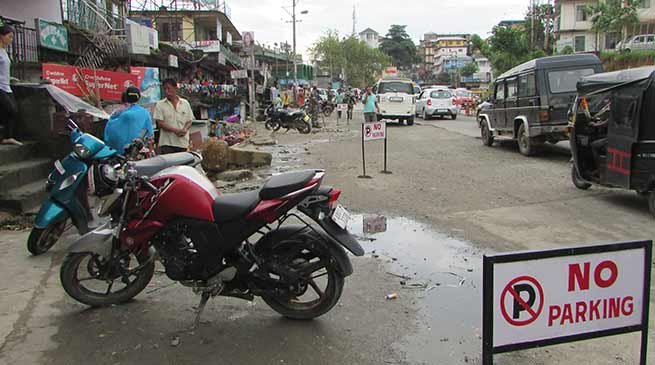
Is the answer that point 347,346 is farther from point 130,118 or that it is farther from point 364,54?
point 364,54

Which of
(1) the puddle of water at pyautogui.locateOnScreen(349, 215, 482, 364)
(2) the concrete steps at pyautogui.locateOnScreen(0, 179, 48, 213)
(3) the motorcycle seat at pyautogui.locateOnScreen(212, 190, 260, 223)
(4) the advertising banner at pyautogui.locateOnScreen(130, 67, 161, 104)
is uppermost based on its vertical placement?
(4) the advertising banner at pyautogui.locateOnScreen(130, 67, 161, 104)

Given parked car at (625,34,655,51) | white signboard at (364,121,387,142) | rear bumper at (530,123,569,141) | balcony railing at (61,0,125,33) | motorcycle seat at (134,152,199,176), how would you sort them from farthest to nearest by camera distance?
parked car at (625,34,655,51) → balcony railing at (61,0,125,33) → rear bumper at (530,123,569,141) → white signboard at (364,121,387,142) → motorcycle seat at (134,152,199,176)

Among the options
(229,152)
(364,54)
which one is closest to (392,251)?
(229,152)

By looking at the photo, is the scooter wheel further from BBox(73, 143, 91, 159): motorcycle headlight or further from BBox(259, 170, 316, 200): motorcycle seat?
BBox(259, 170, 316, 200): motorcycle seat

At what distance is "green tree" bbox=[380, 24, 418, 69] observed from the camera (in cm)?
12400

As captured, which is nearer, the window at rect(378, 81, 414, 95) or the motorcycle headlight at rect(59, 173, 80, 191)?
the motorcycle headlight at rect(59, 173, 80, 191)

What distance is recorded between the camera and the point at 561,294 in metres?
2.58

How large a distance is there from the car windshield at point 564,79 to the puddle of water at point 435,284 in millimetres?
6955

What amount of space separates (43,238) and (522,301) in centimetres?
466

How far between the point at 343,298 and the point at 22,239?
3764mm

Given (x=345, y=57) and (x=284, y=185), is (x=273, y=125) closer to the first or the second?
(x=284, y=185)

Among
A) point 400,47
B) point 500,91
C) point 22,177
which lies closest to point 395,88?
point 500,91

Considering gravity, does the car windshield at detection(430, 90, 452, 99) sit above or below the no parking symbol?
above

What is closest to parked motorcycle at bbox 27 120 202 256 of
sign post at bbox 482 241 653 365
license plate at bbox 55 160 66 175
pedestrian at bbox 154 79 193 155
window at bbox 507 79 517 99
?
license plate at bbox 55 160 66 175
